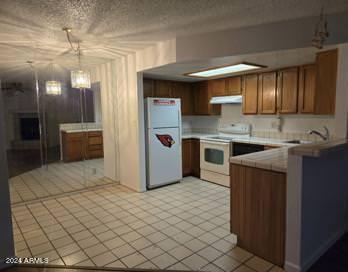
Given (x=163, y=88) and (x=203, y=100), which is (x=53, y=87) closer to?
(x=163, y=88)

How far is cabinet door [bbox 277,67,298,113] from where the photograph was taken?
3586mm

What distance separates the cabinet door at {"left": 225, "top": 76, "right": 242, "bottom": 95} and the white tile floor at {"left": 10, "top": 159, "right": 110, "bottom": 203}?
3043 millimetres

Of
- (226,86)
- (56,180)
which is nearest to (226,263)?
(226,86)

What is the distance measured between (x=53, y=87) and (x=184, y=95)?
264cm

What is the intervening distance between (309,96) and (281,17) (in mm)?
1563

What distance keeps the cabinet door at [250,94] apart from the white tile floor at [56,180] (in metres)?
3.11

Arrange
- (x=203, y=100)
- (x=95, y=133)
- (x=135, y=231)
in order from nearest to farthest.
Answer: (x=135, y=231), (x=203, y=100), (x=95, y=133)

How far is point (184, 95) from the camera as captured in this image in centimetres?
509

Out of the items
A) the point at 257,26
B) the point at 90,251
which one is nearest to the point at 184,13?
the point at 257,26

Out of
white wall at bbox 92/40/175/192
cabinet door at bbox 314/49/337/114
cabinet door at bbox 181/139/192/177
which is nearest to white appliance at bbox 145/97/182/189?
white wall at bbox 92/40/175/192

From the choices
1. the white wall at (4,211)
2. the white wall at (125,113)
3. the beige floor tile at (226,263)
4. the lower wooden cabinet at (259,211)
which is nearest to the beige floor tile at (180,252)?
Result: the beige floor tile at (226,263)

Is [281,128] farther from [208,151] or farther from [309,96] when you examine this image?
[208,151]

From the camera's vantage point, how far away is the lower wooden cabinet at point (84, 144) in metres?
5.34

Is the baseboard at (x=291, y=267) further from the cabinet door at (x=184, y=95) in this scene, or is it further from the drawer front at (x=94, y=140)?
the drawer front at (x=94, y=140)
